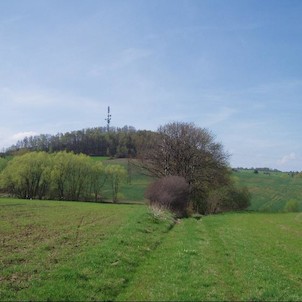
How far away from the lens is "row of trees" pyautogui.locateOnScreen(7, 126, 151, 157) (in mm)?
147075

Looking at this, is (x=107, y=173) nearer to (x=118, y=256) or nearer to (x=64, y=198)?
(x=64, y=198)

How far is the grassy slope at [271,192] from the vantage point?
311 feet

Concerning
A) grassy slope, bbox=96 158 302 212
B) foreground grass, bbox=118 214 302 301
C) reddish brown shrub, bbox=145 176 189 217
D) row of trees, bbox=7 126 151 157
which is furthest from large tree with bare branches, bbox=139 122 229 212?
row of trees, bbox=7 126 151 157

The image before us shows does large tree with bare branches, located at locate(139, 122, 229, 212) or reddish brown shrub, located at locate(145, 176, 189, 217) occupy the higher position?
large tree with bare branches, located at locate(139, 122, 229, 212)

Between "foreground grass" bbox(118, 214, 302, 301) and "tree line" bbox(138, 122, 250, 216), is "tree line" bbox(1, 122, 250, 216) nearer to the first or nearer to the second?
"tree line" bbox(138, 122, 250, 216)

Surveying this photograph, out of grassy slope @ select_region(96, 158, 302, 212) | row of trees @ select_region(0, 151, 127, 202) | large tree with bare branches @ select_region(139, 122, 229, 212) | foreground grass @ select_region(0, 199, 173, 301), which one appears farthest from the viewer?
row of trees @ select_region(0, 151, 127, 202)

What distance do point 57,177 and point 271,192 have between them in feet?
204

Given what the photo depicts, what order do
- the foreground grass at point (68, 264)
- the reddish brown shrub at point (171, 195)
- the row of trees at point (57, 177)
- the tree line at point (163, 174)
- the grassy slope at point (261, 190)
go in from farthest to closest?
the row of trees at point (57, 177), the grassy slope at point (261, 190), the tree line at point (163, 174), the reddish brown shrub at point (171, 195), the foreground grass at point (68, 264)

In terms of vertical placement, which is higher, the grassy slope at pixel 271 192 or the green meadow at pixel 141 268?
the grassy slope at pixel 271 192

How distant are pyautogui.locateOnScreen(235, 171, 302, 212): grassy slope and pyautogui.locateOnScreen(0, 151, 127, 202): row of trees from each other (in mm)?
38976

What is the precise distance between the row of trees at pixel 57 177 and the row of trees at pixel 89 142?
97.5 feet

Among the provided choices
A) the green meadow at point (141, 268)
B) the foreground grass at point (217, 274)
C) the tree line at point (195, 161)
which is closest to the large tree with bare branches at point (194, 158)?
the tree line at point (195, 161)

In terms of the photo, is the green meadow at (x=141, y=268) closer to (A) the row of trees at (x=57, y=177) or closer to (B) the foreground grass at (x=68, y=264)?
(B) the foreground grass at (x=68, y=264)

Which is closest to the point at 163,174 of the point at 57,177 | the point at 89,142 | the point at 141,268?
the point at 57,177
